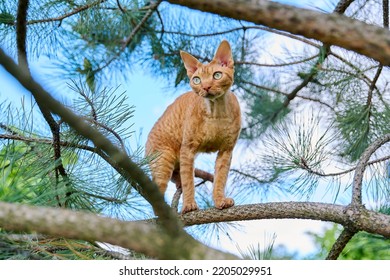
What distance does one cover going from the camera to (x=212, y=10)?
507mm

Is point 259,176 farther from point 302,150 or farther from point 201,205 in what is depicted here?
point 302,150

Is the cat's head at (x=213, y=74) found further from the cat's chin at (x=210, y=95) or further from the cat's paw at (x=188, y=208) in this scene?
the cat's paw at (x=188, y=208)

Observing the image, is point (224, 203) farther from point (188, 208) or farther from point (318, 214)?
point (318, 214)

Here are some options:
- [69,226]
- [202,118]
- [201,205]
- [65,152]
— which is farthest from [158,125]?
[69,226]

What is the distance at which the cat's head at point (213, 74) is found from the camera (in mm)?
1328

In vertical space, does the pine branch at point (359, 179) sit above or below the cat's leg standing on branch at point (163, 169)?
below

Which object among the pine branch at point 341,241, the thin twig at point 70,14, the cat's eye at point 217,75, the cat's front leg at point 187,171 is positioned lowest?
the pine branch at point 341,241

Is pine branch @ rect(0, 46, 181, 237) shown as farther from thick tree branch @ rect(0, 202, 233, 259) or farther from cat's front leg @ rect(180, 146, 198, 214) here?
cat's front leg @ rect(180, 146, 198, 214)

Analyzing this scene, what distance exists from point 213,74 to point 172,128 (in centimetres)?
23

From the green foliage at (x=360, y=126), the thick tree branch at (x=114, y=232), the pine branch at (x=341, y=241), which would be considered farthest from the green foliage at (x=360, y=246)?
the thick tree branch at (x=114, y=232)

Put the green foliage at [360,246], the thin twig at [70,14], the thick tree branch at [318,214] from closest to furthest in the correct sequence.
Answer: the thick tree branch at [318,214]
the green foliage at [360,246]
the thin twig at [70,14]

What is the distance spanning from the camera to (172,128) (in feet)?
4.99

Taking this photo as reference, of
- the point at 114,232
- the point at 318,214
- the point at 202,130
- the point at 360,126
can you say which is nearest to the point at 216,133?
the point at 202,130

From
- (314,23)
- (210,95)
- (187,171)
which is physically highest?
(210,95)
